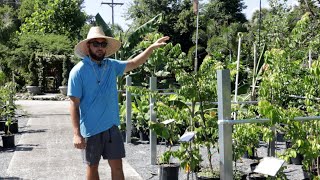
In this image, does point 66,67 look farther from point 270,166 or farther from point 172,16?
point 270,166

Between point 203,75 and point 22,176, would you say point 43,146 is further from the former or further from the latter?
point 203,75

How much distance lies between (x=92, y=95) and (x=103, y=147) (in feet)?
1.66

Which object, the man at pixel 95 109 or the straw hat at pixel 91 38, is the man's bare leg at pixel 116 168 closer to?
the man at pixel 95 109

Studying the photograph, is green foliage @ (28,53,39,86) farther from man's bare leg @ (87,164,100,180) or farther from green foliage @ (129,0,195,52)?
man's bare leg @ (87,164,100,180)

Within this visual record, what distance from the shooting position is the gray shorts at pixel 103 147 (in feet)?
14.2

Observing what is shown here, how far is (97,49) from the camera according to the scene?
4387 mm

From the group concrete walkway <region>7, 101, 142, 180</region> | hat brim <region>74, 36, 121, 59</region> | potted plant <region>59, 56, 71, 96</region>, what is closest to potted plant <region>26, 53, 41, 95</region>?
potted plant <region>59, 56, 71, 96</region>

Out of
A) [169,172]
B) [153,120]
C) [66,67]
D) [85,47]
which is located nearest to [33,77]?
[66,67]

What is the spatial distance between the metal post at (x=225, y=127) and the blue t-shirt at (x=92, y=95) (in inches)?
48.2

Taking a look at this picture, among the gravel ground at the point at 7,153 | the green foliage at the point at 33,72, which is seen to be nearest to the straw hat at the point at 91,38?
the gravel ground at the point at 7,153

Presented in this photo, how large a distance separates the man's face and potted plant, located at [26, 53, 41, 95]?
24.6 metres

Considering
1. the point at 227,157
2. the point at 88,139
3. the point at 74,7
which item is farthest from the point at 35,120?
the point at 74,7

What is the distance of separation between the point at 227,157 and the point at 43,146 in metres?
6.27

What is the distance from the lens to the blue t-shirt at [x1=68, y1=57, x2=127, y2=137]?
4.27 metres
